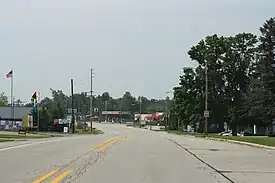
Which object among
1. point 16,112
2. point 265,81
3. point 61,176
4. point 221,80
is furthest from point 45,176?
point 16,112

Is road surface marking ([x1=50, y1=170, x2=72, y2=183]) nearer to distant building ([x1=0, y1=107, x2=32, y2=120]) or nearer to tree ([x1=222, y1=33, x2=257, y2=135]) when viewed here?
tree ([x1=222, y1=33, x2=257, y2=135])

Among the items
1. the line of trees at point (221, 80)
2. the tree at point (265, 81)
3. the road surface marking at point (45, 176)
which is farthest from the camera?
the line of trees at point (221, 80)

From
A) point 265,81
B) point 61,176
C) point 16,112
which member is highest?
point 265,81

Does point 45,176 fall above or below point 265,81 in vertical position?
below

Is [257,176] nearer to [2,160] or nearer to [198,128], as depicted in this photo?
[2,160]

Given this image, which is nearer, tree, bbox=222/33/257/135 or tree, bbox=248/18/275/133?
tree, bbox=248/18/275/133

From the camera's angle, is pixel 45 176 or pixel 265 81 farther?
pixel 265 81

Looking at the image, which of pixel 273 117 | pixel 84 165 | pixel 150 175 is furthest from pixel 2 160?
pixel 273 117

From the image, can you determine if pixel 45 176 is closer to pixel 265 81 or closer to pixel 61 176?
pixel 61 176

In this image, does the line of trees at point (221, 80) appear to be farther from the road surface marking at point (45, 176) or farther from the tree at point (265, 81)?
the road surface marking at point (45, 176)

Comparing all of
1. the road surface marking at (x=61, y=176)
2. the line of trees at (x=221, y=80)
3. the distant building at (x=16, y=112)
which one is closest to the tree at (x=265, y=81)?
the line of trees at (x=221, y=80)

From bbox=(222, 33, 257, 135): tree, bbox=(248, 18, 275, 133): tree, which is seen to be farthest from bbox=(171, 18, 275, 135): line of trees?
bbox=(248, 18, 275, 133): tree

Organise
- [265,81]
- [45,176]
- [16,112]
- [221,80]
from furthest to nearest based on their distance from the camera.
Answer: [16,112]
[221,80]
[265,81]
[45,176]

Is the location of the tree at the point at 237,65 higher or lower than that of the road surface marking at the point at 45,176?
higher
